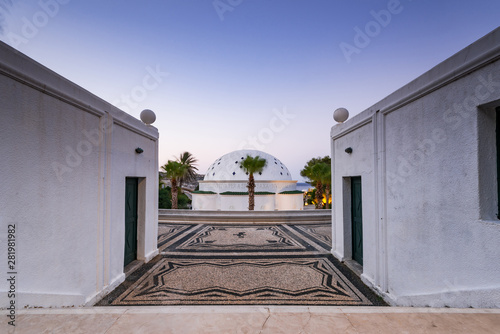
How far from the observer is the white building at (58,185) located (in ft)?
8.80

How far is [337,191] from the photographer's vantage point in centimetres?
650

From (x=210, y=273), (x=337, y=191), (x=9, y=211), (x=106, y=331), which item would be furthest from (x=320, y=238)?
(x=9, y=211)

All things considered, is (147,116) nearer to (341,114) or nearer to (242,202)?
(341,114)

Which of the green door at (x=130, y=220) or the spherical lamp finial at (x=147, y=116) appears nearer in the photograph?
the green door at (x=130, y=220)

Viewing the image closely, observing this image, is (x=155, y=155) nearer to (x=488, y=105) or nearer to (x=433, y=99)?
(x=433, y=99)

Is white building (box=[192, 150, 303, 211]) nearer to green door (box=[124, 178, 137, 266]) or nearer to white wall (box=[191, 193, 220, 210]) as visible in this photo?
white wall (box=[191, 193, 220, 210])

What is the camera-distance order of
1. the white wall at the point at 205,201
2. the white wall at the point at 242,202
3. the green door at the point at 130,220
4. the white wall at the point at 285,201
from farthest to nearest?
the white wall at the point at 205,201 → the white wall at the point at 285,201 → the white wall at the point at 242,202 → the green door at the point at 130,220

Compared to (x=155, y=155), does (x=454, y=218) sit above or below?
below

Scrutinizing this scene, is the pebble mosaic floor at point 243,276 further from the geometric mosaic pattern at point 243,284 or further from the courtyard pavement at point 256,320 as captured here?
the courtyard pavement at point 256,320

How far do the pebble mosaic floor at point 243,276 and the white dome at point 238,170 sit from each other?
1927 cm

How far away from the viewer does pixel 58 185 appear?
3262 mm

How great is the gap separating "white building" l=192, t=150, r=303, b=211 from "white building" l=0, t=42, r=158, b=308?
59.6 feet

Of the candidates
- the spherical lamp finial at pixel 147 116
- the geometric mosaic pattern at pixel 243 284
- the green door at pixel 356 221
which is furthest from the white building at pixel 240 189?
the geometric mosaic pattern at pixel 243 284

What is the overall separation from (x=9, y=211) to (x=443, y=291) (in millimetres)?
5797
